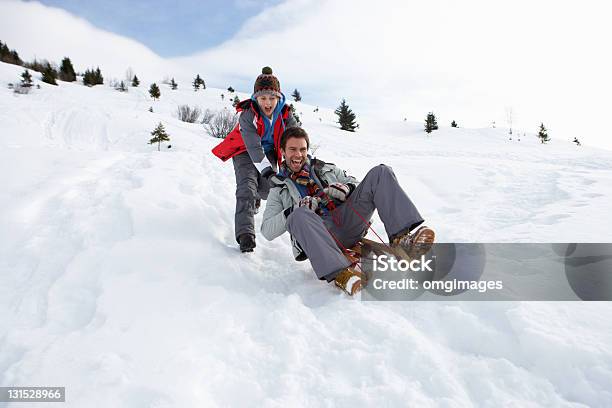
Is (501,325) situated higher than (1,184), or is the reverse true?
(1,184)

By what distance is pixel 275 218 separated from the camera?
90.4 inches

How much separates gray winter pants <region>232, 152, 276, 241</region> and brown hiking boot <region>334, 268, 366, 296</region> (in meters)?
1.00

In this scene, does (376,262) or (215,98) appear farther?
(215,98)

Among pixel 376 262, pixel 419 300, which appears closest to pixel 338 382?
pixel 419 300

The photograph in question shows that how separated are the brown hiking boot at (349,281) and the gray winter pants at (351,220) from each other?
2.8 inches

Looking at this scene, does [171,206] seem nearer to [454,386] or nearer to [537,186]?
[454,386]

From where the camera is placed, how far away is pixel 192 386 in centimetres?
122

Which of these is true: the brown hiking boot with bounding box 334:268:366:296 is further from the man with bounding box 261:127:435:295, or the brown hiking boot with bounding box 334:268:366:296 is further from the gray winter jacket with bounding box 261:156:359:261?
the gray winter jacket with bounding box 261:156:359:261

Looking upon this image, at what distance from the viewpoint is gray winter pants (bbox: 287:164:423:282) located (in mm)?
1961

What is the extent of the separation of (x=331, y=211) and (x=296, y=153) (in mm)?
497

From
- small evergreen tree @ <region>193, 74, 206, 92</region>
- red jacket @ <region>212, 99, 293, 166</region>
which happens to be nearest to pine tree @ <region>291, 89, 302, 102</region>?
small evergreen tree @ <region>193, 74, 206, 92</region>

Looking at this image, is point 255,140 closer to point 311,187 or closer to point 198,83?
point 311,187

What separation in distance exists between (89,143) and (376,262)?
1118 centimetres

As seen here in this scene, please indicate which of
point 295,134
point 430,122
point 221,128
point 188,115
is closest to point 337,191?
point 295,134
